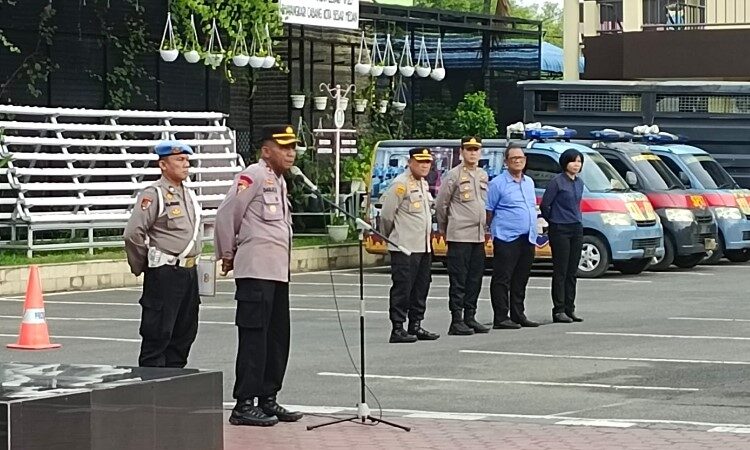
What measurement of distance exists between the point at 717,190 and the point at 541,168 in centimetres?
380

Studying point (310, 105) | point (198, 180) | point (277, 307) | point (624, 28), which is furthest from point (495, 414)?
point (624, 28)

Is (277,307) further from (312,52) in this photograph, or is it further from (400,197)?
(312,52)

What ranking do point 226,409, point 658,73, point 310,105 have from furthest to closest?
point 658,73 < point 310,105 < point 226,409

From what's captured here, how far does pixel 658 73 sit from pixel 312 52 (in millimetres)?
8740

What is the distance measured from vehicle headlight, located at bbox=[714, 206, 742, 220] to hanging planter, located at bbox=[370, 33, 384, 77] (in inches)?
313

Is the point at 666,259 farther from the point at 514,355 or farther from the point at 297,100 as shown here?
the point at 514,355

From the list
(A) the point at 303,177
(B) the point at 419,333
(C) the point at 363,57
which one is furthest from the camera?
(C) the point at 363,57

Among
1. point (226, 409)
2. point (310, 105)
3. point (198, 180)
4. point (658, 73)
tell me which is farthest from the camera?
point (658, 73)

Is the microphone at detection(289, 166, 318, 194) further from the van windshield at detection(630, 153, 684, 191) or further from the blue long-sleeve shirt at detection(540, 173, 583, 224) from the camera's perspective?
the van windshield at detection(630, 153, 684, 191)

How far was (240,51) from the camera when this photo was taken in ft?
90.8

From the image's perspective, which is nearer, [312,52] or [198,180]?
[198,180]

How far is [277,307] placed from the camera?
1066 cm

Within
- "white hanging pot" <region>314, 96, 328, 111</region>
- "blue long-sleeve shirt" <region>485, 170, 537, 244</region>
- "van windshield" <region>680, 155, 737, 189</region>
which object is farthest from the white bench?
"van windshield" <region>680, 155, 737, 189</region>

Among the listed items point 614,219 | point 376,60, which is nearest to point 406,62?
point 376,60
